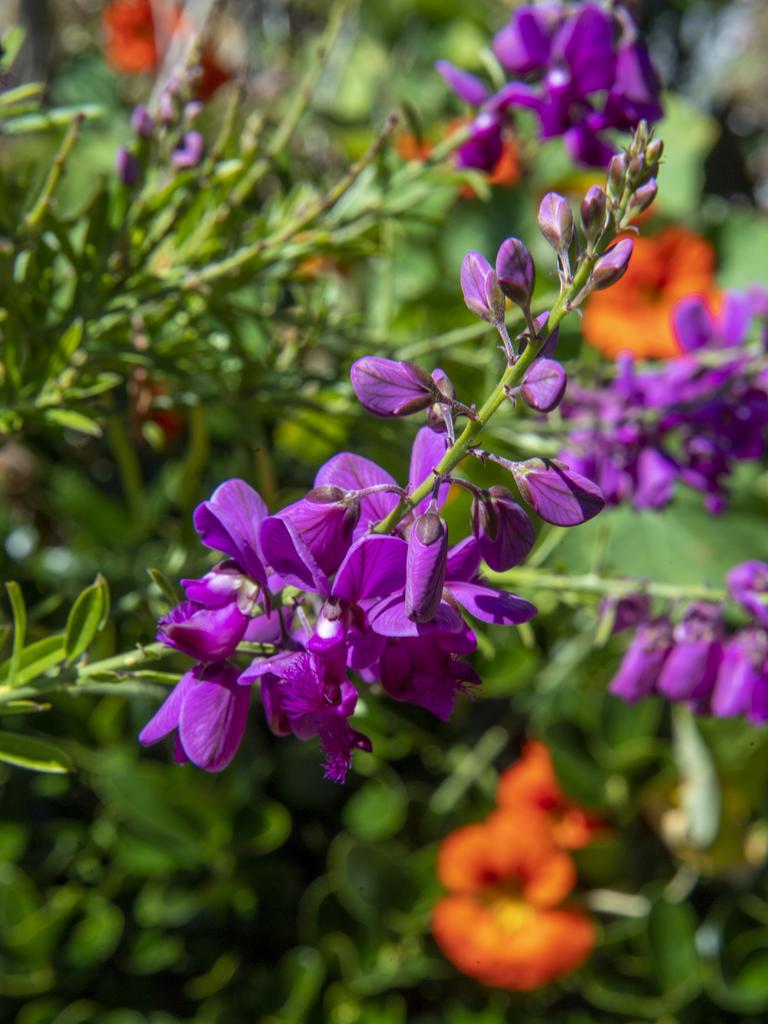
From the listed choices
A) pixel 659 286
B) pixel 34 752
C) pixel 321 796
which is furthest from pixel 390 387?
pixel 659 286

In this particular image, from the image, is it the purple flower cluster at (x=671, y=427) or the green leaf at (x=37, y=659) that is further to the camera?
the purple flower cluster at (x=671, y=427)

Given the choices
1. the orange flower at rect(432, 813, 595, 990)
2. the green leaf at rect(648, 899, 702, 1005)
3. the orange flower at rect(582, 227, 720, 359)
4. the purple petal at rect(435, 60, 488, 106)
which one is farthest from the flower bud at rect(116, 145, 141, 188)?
the orange flower at rect(582, 227, 720, 359)

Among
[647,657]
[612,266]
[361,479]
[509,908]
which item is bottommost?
[509,908]

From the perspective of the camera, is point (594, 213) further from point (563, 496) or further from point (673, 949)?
point (673, 949)

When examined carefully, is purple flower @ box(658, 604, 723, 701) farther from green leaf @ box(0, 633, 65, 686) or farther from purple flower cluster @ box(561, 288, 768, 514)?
green leaf @ box(0, 633, 65, 686)

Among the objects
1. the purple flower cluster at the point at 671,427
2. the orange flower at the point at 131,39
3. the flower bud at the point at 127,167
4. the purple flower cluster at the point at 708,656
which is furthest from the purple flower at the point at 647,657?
the orange flower at the point at 131,39

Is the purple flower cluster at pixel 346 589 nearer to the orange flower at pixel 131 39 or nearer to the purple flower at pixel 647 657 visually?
the purple flower at pixel 647 657

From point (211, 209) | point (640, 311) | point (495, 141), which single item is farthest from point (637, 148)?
point (640, 311)
